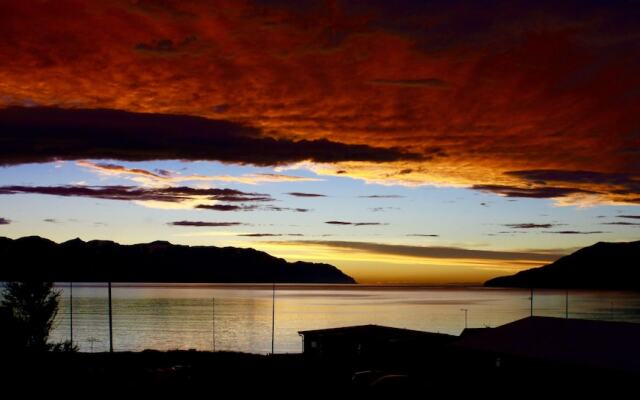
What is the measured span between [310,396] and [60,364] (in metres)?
24.1

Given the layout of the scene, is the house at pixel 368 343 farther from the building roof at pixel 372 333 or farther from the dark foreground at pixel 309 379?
the dark foreground at pixel 309 379

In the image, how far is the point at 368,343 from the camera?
60875mm

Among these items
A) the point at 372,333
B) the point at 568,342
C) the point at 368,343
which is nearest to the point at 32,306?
the point at 368,343

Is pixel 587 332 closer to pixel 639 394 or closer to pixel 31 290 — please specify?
pixel 639 394

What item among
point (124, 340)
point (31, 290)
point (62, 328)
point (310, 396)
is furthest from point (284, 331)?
point (310, 396)

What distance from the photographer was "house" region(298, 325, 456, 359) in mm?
59469

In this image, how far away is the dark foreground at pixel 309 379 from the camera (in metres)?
36.1

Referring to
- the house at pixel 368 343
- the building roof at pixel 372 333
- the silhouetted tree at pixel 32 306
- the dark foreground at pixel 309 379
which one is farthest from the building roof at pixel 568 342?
the silhouetted tree at pixel 32 306

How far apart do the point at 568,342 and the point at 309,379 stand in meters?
22.2

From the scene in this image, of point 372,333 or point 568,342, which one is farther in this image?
point 372,333

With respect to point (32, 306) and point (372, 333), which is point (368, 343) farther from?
point (32, 306)

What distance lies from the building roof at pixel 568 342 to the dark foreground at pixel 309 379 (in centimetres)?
79

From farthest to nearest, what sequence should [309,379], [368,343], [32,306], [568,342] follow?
[32,306], [368,343], [309,379], [568,342]

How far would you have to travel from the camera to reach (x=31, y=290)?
6725 centimetres
